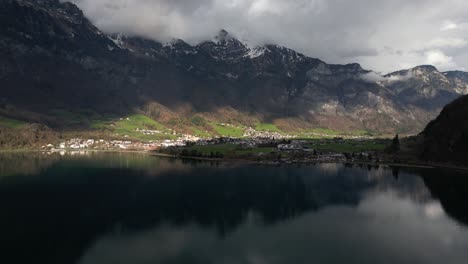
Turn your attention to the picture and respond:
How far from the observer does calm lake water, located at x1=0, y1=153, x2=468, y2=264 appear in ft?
132

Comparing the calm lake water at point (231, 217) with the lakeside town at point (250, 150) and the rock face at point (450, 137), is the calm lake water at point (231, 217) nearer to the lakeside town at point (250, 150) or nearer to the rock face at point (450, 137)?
the rock face at point (450, 137)

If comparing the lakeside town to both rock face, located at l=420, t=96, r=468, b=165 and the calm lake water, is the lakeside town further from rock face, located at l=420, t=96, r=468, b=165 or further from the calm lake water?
the calm lake water

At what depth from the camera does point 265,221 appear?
54562mm

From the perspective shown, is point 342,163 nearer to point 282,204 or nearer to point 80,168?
point 282,204

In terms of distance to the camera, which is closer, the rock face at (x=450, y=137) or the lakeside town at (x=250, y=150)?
the rock face at (x=450, y=137)

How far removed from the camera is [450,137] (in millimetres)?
96625

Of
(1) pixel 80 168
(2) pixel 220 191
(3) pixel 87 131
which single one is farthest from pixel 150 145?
(2) pixel 220 191

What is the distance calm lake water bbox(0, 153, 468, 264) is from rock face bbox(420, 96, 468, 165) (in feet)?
32.7

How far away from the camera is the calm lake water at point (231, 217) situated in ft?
132

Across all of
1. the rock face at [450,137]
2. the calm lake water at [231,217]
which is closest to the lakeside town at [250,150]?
the rock face at [450,137]

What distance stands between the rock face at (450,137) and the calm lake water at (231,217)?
9.98 meters

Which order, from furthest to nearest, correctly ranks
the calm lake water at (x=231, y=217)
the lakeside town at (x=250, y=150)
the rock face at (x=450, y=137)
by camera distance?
the lakeside town at (x=250, y=150)
the rock face at (x=450, y=137)
the calm lake water at (x=231, y=217)

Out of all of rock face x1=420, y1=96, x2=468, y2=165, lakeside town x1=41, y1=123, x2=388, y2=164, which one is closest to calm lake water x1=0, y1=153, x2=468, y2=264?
rock face x1=420, y1=96, x2=468, y2=165

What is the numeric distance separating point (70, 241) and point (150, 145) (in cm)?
13021
